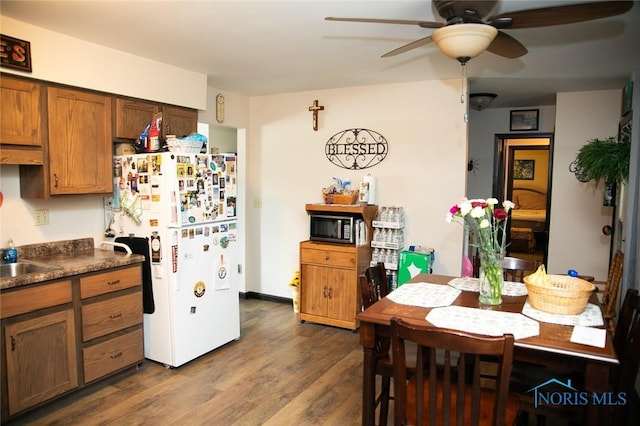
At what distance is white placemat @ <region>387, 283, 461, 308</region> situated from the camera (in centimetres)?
223

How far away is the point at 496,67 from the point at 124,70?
2.98 meters

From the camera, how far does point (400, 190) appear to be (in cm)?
430

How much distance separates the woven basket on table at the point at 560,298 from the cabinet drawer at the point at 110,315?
8.49ft

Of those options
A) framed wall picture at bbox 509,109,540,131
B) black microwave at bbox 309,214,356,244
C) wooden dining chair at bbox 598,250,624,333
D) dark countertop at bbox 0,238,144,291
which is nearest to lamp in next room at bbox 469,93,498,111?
framed wall picture at bbox 509,109,540,131

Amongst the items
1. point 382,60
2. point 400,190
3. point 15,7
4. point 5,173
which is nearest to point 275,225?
point 400,190

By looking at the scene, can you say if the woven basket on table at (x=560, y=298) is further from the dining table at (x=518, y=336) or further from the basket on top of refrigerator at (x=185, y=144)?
the basket on top of refrigerator at (x=185, y=144)

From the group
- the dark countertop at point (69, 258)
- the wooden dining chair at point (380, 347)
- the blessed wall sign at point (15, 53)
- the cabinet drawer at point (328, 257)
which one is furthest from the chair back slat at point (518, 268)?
the blessed wall sign at point (15, 53)

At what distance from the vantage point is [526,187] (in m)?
8.13

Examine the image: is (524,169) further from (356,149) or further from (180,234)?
(180,234)

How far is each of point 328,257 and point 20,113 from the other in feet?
8.69

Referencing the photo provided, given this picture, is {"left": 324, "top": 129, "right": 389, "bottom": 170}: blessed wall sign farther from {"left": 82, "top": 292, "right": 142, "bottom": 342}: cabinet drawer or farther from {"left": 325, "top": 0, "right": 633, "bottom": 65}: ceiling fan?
{"left": 82, "top": 292, "right": 142, "bottom": 342}: cabinet drawer

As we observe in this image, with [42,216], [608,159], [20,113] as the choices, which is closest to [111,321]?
[42,216]

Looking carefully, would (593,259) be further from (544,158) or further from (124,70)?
(124,70)

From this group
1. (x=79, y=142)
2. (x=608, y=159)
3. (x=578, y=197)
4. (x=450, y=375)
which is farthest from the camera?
(x=578, y=197)
